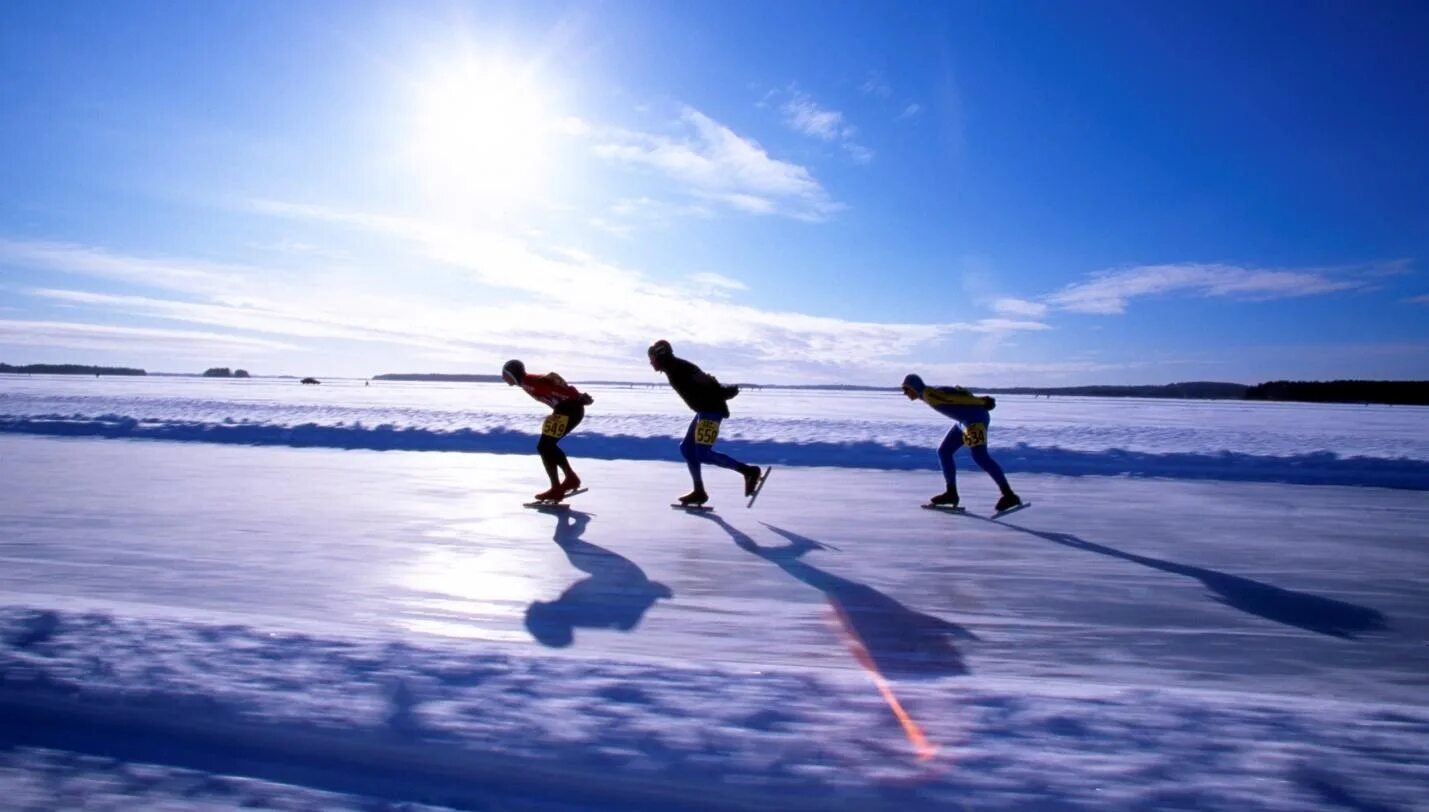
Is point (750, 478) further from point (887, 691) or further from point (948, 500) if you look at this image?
point (887, 691)

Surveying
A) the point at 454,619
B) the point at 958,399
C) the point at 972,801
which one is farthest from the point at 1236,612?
the point at 454,619

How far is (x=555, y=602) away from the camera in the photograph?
3.75m

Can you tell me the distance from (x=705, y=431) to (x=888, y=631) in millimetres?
3638

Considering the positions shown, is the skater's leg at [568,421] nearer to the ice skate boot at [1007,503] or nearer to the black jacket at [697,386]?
the black jacket at [697,386]

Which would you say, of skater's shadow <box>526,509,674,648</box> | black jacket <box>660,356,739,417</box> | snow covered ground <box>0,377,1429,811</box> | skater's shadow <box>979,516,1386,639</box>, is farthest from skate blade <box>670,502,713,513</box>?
skater's shadow <box>979,516,1386,639</box>

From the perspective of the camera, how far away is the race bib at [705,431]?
6.79m

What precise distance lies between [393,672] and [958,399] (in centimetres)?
532

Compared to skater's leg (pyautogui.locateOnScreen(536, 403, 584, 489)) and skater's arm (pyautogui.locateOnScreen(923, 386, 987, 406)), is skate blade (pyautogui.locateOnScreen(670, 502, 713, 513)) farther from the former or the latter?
skater's arm (pyautogui.locateOnScreen(923, 386, 987, 406))

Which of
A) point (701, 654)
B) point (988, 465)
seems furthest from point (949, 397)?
point (701, 654)

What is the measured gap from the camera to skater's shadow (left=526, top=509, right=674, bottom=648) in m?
3.34

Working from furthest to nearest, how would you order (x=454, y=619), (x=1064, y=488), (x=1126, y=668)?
(x=1064, y=488) < (x=454, y=619) < (x=1126, y=668)

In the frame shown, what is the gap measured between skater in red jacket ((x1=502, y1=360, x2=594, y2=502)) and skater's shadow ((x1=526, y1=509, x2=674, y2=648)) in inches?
73.9

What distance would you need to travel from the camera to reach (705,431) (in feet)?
22.4

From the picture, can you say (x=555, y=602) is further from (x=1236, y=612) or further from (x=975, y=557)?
(x=1236, y=612)
